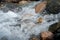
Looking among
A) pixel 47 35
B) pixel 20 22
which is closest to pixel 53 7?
pixel 20 22

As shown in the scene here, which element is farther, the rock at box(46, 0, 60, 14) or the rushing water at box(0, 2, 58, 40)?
the rock at box(46, 0, 60, 14)

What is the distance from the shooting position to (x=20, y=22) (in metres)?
7.07

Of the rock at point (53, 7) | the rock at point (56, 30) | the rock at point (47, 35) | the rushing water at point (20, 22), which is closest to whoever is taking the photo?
the rock at point (56, 30)

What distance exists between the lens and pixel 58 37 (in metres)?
5.39

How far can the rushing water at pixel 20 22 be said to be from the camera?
6.18 m

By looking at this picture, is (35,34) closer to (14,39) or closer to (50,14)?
(14,39)

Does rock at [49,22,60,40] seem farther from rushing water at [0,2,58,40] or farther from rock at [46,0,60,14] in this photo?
rock at [46,0,60,14]

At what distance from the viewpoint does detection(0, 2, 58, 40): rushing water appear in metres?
6.18

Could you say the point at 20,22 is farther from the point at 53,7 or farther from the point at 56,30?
the point at 56,30

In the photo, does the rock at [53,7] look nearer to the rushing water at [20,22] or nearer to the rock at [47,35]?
the rushing water at [20,22]

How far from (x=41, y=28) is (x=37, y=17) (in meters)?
1.13

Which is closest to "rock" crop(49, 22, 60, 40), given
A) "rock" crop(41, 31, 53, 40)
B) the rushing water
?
"rock" crop(41, 31, 53, 40)

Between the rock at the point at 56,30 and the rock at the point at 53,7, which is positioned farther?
the rock at the point at 53,7

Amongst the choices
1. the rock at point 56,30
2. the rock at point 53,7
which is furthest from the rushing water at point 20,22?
the rock at point 56,30
